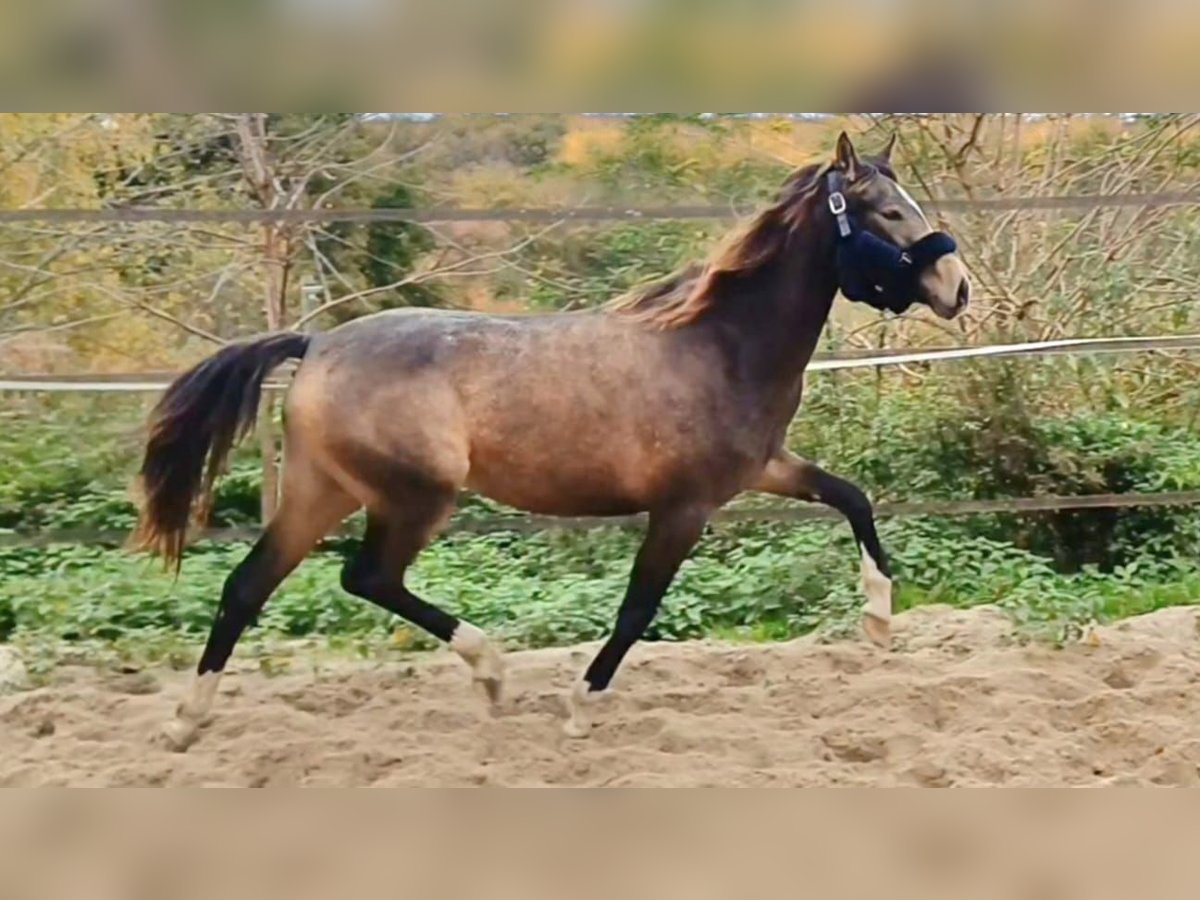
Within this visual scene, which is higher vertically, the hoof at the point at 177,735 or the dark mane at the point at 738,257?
the dark mane at the point at 738,257

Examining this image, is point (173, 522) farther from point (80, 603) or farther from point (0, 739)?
point (0, 739)

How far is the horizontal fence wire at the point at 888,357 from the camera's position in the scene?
3123mm

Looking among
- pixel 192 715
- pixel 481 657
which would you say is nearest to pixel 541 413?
pixel 481 657

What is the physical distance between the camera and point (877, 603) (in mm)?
3104

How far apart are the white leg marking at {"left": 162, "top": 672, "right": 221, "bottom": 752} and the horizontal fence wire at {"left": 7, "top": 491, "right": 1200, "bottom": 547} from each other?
34 centimetres

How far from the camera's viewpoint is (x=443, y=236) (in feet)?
10.4

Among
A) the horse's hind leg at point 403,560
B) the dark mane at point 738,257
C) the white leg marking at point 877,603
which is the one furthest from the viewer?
the white leg marking at point 877,603

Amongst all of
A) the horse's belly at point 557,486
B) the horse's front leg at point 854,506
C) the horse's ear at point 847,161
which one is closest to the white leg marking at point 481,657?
the horse's belly at point 557,486

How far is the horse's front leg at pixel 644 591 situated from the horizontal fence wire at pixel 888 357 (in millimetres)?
590

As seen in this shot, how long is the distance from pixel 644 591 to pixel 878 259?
915mm

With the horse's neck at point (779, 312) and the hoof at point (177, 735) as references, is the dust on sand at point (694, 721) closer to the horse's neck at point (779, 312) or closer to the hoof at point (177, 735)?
the hoof at point (177, 735)

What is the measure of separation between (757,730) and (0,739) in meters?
1.72

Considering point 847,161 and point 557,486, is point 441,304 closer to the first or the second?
point 557,486
